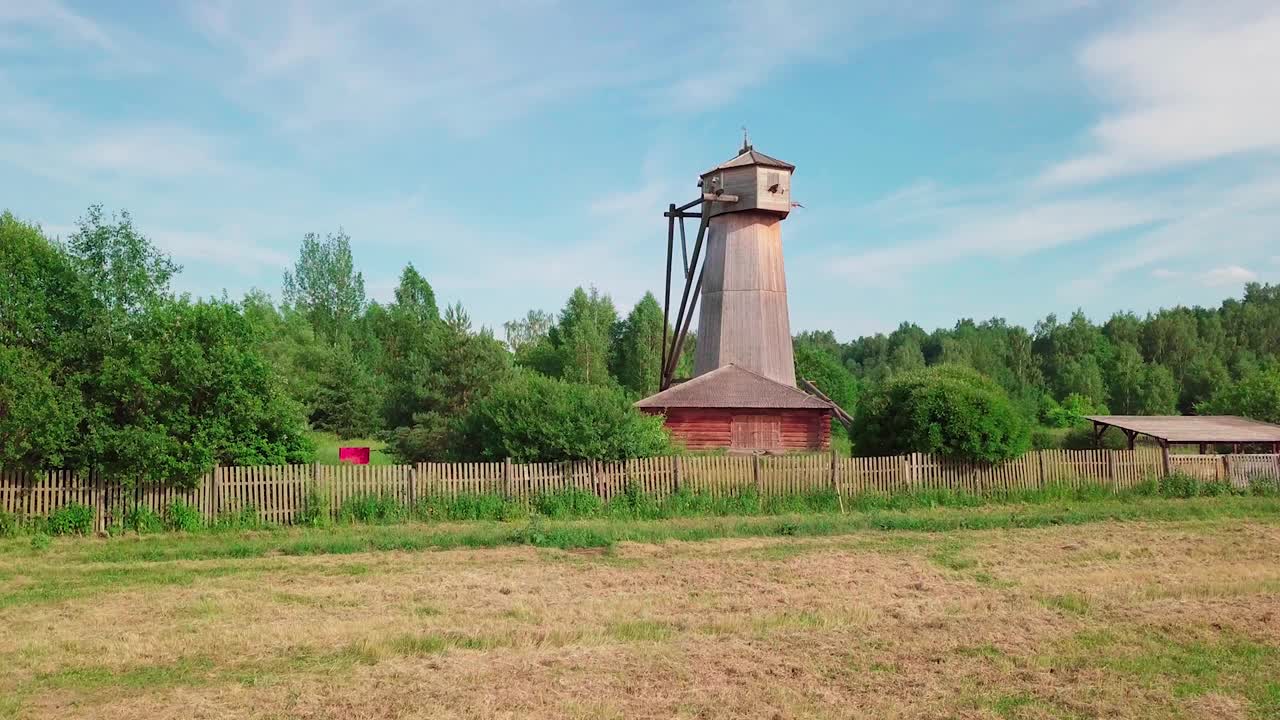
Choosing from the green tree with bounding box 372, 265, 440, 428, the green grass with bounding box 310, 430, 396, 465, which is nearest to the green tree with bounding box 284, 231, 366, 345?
the green tree with bounding box 372, 265, 440, 428

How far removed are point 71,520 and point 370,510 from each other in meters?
4.95

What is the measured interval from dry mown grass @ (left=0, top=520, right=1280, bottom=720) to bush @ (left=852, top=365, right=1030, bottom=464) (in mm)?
6122

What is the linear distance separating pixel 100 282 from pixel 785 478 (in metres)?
13.8

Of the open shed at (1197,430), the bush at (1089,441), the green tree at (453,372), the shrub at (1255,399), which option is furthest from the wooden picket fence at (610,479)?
the bush at (1089,441)

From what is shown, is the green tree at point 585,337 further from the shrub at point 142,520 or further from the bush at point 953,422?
the shrub at point 142,520

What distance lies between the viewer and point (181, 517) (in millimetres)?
16531

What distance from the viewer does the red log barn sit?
3412 centimetres

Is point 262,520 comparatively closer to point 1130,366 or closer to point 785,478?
point 785,478

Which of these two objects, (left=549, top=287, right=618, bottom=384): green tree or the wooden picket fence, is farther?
(left=549, top=287, right=618, bottom=384): green tree

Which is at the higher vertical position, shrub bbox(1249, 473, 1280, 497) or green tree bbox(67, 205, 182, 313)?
green tree bbox(67, 205, 182, 313)

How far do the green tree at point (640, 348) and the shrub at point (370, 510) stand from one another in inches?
1866

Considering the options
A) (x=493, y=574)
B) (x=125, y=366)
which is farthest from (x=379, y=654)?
(x=125, y=366)

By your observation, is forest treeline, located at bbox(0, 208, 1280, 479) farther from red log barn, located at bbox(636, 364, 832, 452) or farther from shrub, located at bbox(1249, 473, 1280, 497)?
red log barn, located at bbox(636, 364, 832, 452)

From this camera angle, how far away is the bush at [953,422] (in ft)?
67.6
